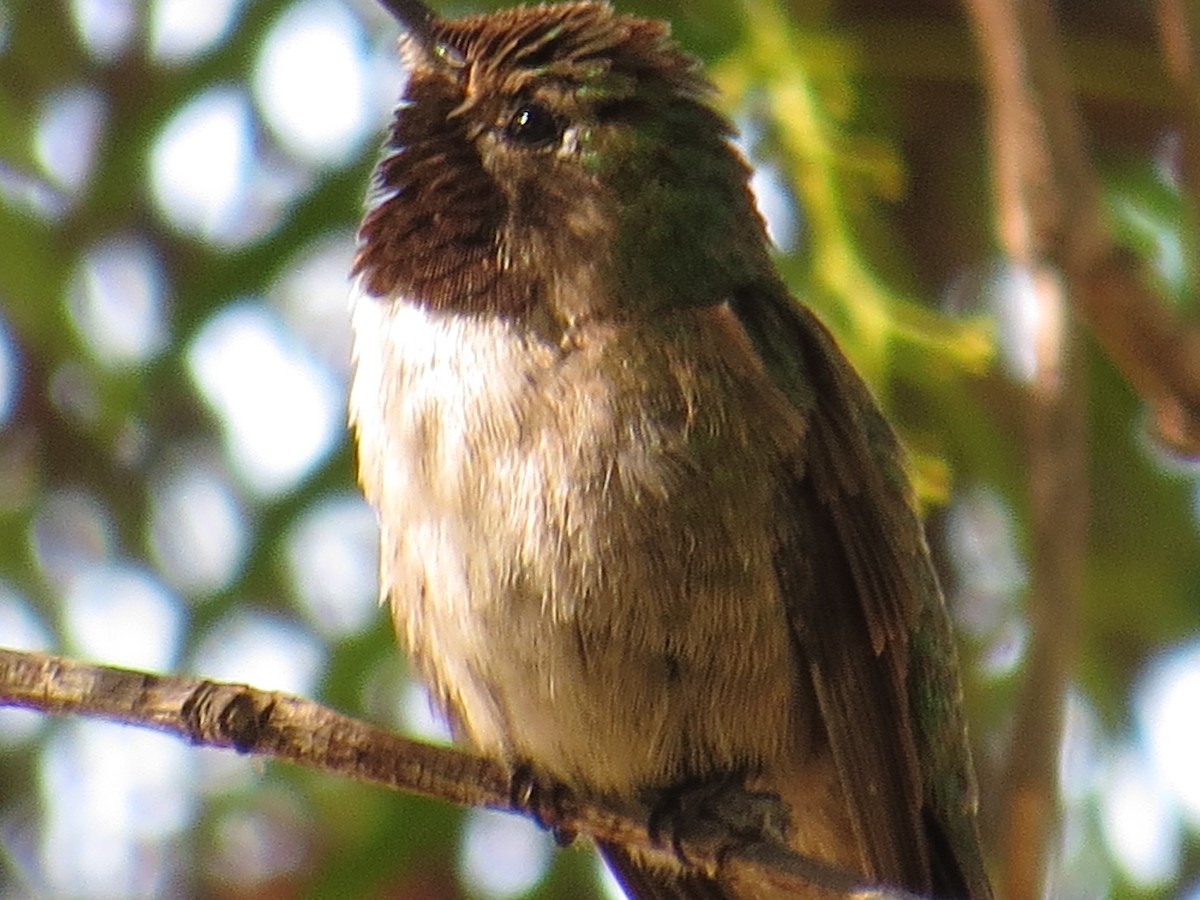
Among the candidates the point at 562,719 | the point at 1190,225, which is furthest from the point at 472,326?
the point at 1190,225

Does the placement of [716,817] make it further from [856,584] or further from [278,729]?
[278,729]

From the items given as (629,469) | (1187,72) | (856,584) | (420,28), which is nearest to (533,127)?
(420,28)

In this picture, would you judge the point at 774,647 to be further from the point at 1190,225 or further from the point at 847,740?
the point at 1190,225

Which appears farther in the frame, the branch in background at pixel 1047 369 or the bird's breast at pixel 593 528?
the branch in background at pixel 1047 369

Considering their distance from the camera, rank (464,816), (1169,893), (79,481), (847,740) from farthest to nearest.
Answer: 1. (79,481)
2. (1169,893)
3. (464,816)
4. (847,740)

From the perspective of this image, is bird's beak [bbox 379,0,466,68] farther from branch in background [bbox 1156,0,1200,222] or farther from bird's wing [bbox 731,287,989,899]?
branch in background [bbox 1156,0,1200,222]

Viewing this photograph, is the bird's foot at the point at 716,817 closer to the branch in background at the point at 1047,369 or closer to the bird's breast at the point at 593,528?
the bird's breast at the point at 593,528

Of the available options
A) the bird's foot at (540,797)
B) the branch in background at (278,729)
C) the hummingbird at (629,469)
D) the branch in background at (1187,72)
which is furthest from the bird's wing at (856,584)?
the branch in background at (1187,72)
